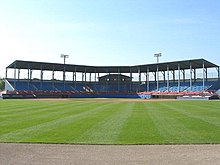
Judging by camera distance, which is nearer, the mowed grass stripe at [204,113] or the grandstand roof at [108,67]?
the mowed grass stripe at [204,113]

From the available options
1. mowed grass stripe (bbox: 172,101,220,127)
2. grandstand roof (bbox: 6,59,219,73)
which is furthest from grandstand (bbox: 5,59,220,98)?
mowed grass stripe (bbox: 172,101,220,127)

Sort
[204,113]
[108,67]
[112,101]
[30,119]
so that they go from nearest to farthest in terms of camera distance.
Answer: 1. [30,119]
2. [204,113]
3. [112,101]
4. [108,67]

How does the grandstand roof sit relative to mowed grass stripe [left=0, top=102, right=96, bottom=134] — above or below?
above

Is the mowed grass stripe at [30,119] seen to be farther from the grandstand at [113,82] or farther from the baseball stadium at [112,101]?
the grandstand at [113,82]

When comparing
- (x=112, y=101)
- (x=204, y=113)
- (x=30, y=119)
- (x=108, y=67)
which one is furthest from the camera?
(x=108, y=67)

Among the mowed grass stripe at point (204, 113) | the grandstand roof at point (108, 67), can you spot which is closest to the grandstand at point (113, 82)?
the grandstand roof at point (108, 67)

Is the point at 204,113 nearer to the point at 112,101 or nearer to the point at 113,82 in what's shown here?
the point at 112,101

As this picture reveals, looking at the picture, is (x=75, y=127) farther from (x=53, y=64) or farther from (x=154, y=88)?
(x=154, y=88)

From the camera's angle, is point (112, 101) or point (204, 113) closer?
point (204, 113)

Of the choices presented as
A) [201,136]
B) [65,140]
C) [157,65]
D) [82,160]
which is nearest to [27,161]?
[82,160]

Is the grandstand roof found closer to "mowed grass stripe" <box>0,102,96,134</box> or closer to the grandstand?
the grandstand

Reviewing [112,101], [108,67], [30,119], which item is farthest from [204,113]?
[108,67]

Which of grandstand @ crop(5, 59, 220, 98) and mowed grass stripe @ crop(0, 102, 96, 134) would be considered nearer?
mowed grass stripe @ crop(0, 102, 96, 134)

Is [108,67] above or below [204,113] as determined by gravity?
above
